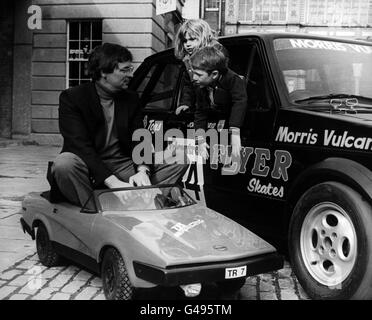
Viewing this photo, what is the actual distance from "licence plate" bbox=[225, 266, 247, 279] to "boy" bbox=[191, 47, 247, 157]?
1.17m

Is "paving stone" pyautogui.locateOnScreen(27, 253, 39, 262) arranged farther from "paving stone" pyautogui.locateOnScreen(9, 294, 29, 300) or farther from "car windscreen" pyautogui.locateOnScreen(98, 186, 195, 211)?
"car windscreen" pyautogui.locateOnScreen(98, 186, 195, 211)

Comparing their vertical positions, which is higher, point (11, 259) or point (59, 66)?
Result: point (59, 66)

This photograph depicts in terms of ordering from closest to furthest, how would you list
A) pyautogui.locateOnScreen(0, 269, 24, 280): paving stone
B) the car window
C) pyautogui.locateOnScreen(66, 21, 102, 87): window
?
1. pyautogui.locateOnScreen(0, 269, 24, 280): paving stone
2. the car window
3. pyautogui.locateOnScreen(66, 21, 102, 87): window

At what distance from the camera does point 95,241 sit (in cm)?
307

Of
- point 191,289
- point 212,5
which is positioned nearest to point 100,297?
point 191,289

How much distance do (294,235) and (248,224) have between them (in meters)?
0.61

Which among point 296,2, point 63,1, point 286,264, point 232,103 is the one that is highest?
point 296,2

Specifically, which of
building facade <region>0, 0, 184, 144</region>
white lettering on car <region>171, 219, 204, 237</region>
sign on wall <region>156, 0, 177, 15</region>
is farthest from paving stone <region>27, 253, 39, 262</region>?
sign on wall <region>156, 0, 177, 15</region>

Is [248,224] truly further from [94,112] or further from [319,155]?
[94,112]

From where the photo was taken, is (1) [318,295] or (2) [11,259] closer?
(1) [318,295]

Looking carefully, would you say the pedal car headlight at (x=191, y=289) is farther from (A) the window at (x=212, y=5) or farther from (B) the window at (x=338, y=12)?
(B) the window at (x=338, y=12)

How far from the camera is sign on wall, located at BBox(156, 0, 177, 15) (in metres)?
14.6

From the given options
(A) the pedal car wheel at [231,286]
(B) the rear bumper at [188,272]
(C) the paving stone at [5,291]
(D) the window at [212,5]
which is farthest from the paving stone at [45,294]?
(D) the window at [212,5]

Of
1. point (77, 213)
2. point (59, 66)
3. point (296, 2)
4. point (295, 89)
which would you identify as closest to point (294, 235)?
point (295, 89)
